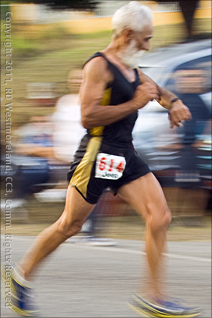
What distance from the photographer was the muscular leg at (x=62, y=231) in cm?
423

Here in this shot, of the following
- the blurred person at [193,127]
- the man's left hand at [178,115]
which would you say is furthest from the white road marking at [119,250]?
the man's left hand at [178,115]

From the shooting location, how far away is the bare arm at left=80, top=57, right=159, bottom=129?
4.13 metres

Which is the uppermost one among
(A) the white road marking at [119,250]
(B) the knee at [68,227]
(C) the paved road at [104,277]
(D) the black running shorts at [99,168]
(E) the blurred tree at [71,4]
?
(D) the black running shorts at [99,168]

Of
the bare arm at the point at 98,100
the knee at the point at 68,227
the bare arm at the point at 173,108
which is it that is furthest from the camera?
the bare arm at the point at 173,108

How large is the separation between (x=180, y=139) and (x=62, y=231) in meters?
4.03

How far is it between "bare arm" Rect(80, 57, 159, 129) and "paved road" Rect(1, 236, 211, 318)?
1168 mm

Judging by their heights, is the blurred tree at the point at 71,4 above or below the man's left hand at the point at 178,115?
below

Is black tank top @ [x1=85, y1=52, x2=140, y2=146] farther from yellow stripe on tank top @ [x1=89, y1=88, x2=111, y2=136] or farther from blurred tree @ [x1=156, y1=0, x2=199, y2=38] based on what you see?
blurred tree @ [x1=156, y1=0, x2=199, y2=38]

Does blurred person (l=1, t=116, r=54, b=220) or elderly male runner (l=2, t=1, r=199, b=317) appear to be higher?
elderly male runner (l=2, t=1, r=199, b=317)

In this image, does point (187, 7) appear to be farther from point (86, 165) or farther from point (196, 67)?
point (86, 165)

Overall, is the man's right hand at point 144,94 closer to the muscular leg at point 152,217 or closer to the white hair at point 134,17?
the white hair at point 134,17

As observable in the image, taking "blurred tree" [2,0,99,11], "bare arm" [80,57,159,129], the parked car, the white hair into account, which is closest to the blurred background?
the parked car

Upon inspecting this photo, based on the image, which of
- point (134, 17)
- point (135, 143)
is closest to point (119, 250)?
point (135, 143)

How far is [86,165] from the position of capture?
423 centimetres
